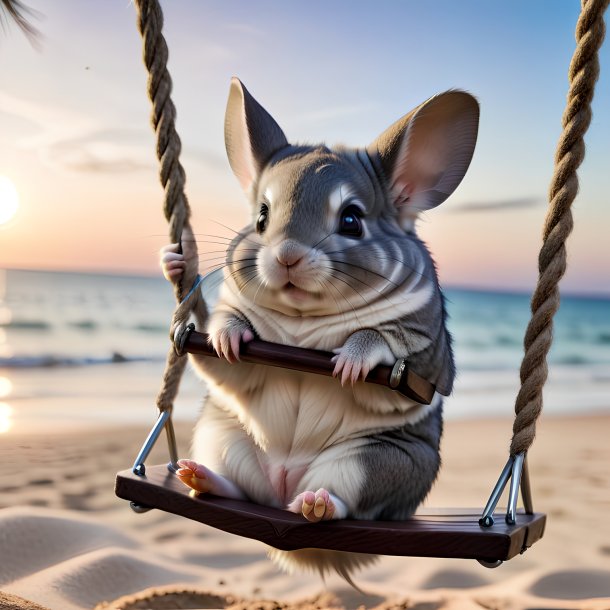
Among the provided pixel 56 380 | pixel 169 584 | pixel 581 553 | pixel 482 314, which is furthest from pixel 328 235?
pixel 482 314

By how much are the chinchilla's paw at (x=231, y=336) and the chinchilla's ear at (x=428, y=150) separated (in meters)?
0.60

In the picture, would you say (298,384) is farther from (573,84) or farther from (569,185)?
(573,84)

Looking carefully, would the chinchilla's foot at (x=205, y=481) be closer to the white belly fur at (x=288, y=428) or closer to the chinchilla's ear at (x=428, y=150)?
the white belly fur at (x=288, y=428)

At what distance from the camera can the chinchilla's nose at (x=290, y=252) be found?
7.16 ft

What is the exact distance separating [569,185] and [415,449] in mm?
921

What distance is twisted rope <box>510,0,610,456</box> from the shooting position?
2.33 metres

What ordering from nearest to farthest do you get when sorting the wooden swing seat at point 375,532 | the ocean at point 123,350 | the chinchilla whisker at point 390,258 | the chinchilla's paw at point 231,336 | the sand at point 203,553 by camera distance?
the wooden swing seat at point 375,532 < the chinchilla whisker at point 390,258 < the chinchilla's paw at point 231,336 < the sand at point 203,553 < the ocean at point 123,350

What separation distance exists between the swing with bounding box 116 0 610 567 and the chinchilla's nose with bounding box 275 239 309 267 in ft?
0.84

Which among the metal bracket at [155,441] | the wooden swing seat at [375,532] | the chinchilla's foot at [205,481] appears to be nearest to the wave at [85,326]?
the metal bracket at [155,441]

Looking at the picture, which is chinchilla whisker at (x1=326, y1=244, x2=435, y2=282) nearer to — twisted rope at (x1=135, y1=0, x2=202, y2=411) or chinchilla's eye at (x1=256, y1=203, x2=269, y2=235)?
chinchilla's eye at (x1=256, y1=203, x2=269, y2=235)

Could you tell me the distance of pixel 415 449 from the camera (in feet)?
7.79

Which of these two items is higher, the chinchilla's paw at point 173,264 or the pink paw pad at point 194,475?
the chinchilla's paw at point 173,264

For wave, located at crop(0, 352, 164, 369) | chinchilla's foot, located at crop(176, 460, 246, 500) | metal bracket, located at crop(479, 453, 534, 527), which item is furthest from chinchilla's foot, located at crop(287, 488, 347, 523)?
wave, located at crop(0, 352, 164, 369)

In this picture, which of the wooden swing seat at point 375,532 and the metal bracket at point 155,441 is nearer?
the wooden swing seat at point 375,532
